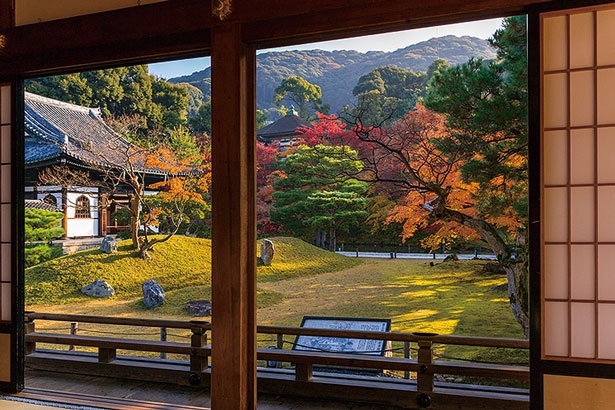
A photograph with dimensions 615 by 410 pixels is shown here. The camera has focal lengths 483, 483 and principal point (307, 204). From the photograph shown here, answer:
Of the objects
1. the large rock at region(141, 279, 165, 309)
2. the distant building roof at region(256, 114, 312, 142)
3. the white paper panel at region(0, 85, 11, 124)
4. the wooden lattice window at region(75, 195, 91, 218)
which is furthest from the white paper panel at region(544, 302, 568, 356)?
the wooden lattice window at region(75, 195, 91, 218)

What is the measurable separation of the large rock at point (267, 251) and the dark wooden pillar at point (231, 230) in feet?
26.1

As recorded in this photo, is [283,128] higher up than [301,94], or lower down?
lower down

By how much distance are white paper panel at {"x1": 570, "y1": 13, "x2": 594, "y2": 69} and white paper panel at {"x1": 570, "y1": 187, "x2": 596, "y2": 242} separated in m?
0.53

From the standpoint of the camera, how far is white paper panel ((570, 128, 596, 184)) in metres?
2.01

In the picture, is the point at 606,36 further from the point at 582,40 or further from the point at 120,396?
the point at 120,396

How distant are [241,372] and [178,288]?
830cm

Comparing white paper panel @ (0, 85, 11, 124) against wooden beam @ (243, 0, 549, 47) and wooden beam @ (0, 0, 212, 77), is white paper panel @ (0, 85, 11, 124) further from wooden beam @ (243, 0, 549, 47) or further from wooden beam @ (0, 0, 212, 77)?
wooden beam @ (243, 0, 549, 47)

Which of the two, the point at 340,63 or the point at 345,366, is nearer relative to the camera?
the point at 345,366

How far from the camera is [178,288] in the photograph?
1028 cm

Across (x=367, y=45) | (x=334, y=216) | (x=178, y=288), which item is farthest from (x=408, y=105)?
(x=178, y=288)

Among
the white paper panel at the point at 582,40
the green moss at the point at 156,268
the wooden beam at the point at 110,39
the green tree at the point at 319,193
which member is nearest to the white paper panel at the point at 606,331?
the white paper panel at the point at 582,40

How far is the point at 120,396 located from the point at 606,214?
3151 mm

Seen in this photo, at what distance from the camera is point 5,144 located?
124 inches

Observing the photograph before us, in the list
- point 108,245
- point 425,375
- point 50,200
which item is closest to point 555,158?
point 425,375
